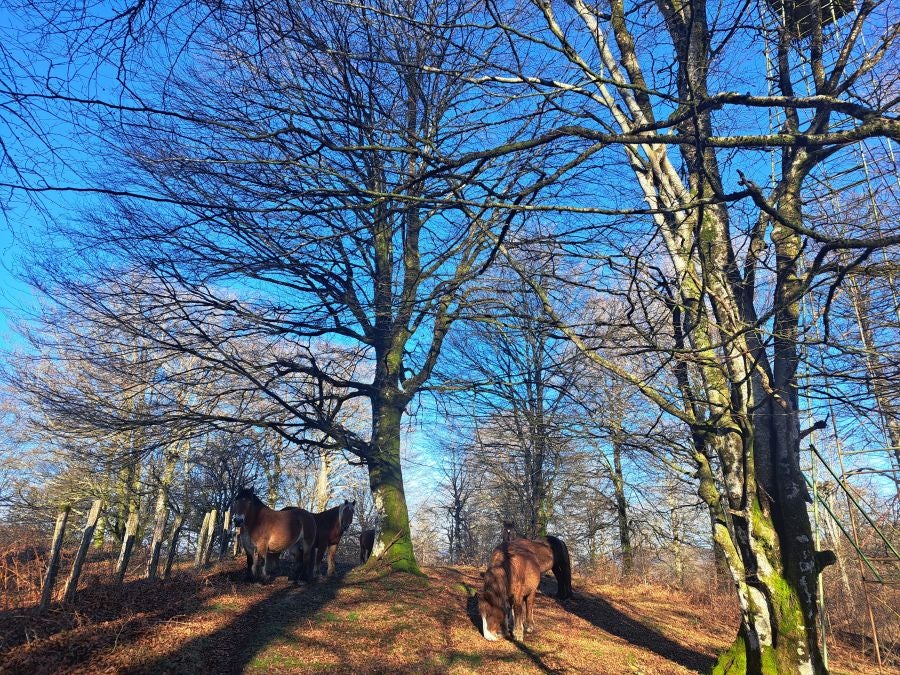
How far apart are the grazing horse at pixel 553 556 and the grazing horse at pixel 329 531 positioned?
3249 millimetres

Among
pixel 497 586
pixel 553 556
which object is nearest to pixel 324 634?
pixel 497 586

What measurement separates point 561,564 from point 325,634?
498 cm

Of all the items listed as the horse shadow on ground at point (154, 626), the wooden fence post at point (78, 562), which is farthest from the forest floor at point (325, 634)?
the wooden fence post at point (78, 562)

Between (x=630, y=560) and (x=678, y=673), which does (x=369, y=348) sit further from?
(x=630, y=560)

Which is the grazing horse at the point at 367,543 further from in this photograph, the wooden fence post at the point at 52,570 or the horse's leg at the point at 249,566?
the wooden fence post at the point at 52,570

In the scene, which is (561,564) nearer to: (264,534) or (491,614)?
(491,614)

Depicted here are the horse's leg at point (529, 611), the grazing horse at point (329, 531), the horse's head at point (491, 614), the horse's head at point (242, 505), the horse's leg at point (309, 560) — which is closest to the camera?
the horse's head at point (491, 614)

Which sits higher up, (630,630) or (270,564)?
(270,564)

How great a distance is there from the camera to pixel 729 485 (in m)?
5.52

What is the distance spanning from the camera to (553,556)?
372 inches

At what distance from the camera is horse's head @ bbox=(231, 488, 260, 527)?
8141 mm

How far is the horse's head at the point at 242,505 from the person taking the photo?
8141mm

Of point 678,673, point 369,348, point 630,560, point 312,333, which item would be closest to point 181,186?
point 312,333

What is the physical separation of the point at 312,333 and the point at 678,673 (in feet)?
25.2
